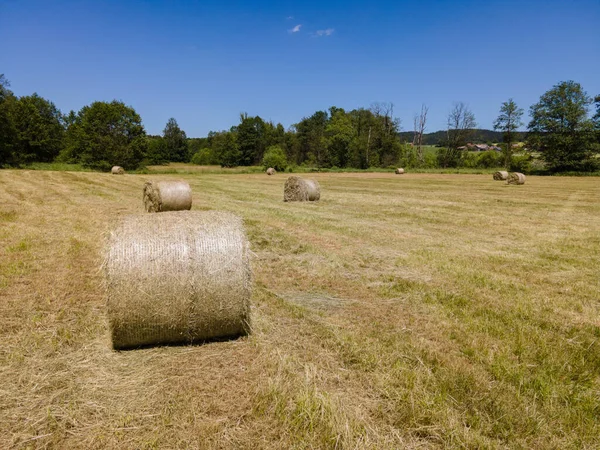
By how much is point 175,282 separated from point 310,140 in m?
86.1

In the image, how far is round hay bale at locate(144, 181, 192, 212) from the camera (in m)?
14.2

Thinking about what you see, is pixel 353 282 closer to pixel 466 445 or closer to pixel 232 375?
pixel 232 375

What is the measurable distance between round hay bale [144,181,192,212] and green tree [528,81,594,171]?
5783cm

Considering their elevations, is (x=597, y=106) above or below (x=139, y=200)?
above

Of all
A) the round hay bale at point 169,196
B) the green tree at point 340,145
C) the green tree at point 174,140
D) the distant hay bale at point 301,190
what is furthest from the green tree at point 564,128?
the green tree at point 174,140

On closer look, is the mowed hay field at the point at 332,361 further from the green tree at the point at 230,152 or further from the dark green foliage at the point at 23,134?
Answer: the green tree at the point at 230,152

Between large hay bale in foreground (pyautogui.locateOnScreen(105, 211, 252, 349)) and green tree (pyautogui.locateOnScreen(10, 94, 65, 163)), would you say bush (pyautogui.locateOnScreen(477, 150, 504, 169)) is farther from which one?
green tree (pyautogui.locateOnScreen(10, 94, 65, 163))

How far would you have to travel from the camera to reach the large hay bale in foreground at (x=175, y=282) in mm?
4156

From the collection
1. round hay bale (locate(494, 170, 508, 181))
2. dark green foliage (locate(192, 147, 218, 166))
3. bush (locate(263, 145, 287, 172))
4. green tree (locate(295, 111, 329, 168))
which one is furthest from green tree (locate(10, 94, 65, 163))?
round hay bale (locate(494, 170, 508, 181))

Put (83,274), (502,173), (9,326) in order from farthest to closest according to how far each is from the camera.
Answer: (502,173) → (83,274) → (9,326)

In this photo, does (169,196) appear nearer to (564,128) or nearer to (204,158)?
(564,128)

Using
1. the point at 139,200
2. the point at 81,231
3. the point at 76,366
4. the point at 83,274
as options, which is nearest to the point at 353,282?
the point at 76,366

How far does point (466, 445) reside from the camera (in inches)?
116

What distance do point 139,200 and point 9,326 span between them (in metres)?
14.4
